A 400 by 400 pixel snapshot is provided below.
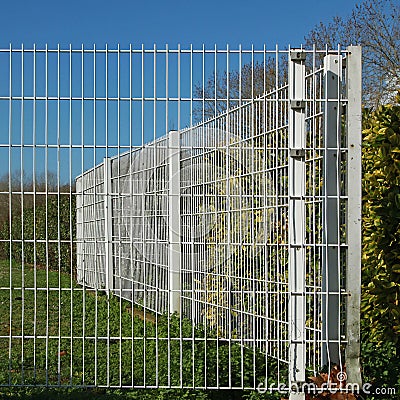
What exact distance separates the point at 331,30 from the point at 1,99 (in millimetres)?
12879

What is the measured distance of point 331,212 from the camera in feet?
15.9

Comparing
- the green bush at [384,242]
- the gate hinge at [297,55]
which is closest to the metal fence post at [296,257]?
the gate hinge at [297,55]

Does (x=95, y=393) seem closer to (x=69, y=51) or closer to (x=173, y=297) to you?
(x=173, y=297)

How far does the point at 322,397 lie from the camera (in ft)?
15.2

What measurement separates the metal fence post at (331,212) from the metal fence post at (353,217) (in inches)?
3.0

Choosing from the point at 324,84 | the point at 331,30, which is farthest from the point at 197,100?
the point at 331,30

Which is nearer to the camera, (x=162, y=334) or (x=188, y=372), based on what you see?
(x=188, y=372)

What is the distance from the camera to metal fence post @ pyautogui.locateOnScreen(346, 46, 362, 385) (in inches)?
187

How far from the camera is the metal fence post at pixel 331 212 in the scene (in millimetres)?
4816

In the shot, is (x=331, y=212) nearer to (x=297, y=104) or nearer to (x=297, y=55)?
(x=297, y=104)

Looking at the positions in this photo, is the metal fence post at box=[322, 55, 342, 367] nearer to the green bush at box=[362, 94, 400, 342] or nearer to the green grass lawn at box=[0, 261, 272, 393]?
the green grass lawn at box=[0, 261, 272, 393]

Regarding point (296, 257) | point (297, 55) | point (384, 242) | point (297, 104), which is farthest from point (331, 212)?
point (384, 242)

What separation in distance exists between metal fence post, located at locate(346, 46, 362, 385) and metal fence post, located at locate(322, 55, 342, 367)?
0.08m

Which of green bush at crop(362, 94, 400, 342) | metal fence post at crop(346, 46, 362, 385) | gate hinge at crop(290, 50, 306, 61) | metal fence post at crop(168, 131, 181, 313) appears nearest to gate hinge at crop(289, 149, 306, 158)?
metal fence post at crop(346, 46, 362, 385)
